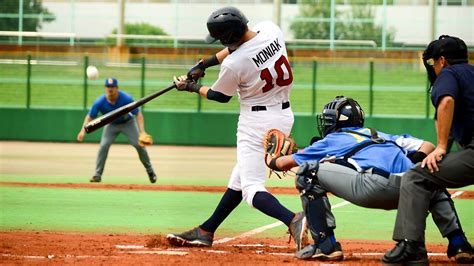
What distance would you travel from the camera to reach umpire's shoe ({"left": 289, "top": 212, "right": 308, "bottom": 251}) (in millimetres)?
8250

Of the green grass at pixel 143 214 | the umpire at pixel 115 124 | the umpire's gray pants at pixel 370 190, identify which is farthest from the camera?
the umpire at pixel 115 124

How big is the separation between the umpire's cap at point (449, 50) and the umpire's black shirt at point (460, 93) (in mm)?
147

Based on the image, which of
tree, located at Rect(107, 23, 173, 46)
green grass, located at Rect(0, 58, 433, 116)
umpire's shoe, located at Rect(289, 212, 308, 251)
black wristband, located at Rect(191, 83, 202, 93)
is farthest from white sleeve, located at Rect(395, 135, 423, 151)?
tree, located at Rect(107, 23, 173, 46)

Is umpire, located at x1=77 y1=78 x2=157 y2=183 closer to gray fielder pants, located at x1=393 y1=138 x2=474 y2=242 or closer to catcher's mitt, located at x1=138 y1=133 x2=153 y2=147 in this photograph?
catcher's mitt, located at x1=138 y1=133 x2=153 y2=147

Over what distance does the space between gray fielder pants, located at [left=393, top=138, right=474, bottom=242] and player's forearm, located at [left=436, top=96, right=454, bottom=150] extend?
17 cm

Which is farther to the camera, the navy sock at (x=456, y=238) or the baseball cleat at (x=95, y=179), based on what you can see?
the baseball cleat at (x=95, y=179)

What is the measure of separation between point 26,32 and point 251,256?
31738 mm

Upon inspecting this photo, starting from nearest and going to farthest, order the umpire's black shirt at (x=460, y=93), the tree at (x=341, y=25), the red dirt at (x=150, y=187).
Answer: the umpire's black shirt at (x=460, y=93) → the red dirt at (x=150, y=187) → the tree at (x=341, y=25)

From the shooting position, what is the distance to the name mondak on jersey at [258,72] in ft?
28.9

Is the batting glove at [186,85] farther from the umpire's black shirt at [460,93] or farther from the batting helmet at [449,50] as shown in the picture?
the umpire's black shirt at [460,93]

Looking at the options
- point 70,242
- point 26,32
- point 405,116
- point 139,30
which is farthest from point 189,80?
point 139,30

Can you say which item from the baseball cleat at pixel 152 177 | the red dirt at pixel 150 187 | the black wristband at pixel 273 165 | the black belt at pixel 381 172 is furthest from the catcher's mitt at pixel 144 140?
the black belt at pixel 381 172

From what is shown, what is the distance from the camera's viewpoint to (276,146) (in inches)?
337

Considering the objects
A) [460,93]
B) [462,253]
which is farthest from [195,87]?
[462,253]
